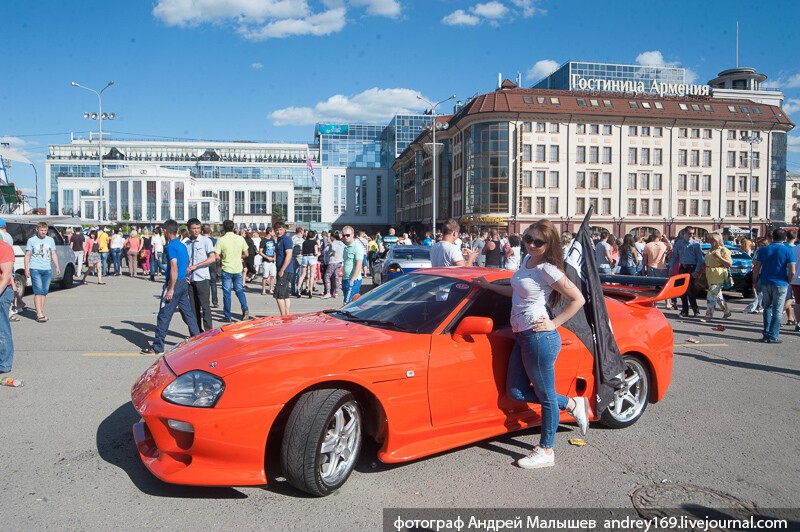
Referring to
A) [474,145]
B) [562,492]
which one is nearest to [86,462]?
[562,492]

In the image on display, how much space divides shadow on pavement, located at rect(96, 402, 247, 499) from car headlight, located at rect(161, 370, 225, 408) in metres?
0.63

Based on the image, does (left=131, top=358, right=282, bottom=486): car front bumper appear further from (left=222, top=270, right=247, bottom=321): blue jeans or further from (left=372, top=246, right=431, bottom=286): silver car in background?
(left=372, top=246, right=431, bottom=286): silver car in background

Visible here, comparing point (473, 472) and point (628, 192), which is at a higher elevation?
point (628, 192)

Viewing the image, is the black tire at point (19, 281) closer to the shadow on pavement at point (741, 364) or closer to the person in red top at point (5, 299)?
the person in red top at point (5, 299)

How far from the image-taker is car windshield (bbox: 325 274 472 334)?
436 centimetres

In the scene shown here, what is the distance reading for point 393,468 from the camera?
412cm

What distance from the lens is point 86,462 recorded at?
165 inches

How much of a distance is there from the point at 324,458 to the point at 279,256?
7.89 meters

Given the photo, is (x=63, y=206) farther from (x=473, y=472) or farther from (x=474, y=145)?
(x=473, y=472)

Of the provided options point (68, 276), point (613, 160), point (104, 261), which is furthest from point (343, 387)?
point (613, 160)

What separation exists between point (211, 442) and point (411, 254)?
13413 millimetres

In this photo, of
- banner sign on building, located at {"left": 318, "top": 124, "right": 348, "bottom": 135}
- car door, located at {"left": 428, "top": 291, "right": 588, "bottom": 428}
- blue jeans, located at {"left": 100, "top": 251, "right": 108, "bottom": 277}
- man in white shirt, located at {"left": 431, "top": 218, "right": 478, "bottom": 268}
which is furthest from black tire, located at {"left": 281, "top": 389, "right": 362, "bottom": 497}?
banner sign on building, located at {"left": 318, "top": 124, "right": 348, "bottom": 135}

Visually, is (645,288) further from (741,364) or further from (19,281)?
(19,281)

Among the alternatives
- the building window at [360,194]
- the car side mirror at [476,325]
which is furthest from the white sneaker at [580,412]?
the building window at [360,194]
